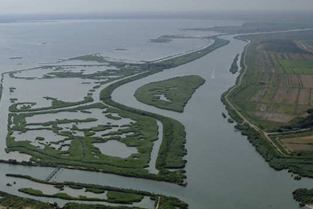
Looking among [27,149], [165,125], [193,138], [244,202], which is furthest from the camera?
[165,125]

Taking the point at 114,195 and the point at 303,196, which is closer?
the point at 303,196

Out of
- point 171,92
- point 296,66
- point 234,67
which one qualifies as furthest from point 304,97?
point 296,66

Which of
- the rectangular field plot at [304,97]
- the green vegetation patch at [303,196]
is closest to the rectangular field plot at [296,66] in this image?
the rectangular field plot at [304,97]

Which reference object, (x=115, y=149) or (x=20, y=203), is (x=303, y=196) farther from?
(x=20, y=203)

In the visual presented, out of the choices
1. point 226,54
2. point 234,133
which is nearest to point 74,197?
point 234,133

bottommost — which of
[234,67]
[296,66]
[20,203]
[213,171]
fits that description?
[20,203]

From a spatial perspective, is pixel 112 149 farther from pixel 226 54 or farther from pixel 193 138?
pixel 226 54

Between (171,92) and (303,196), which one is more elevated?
(171,92)
